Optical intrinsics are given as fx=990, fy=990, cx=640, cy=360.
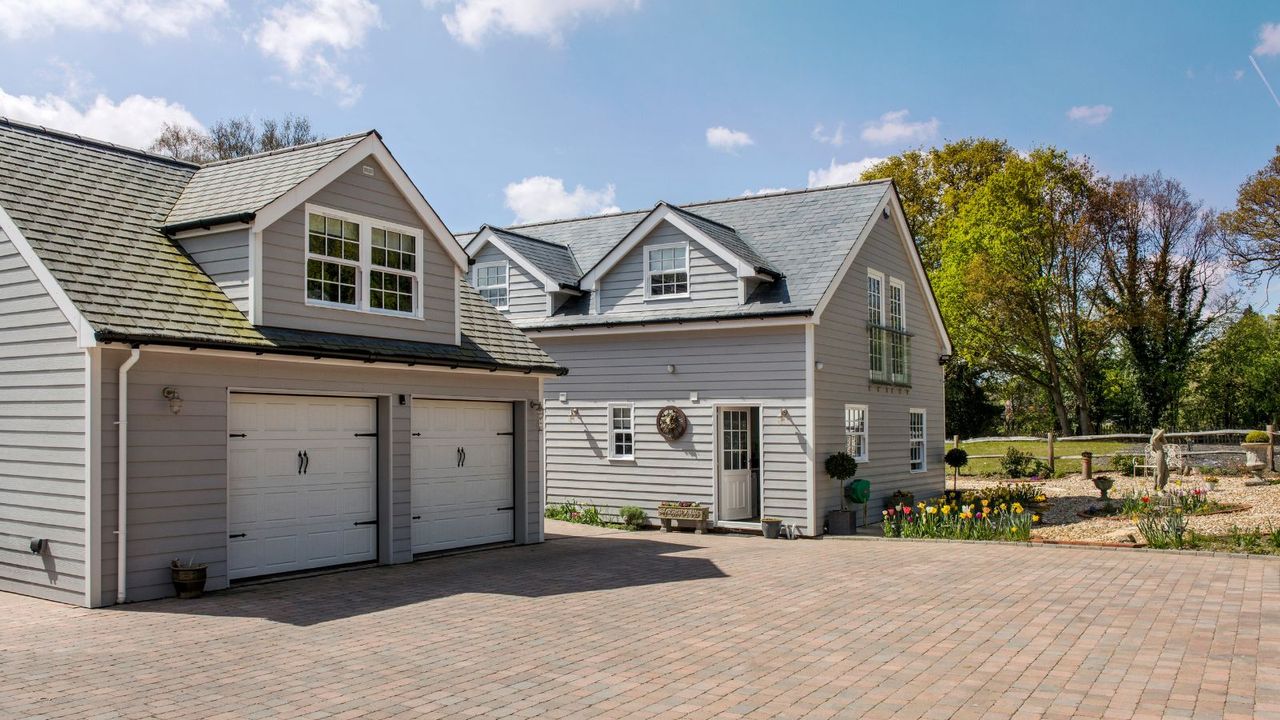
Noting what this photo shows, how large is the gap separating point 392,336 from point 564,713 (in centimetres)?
849

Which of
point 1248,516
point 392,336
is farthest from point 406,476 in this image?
point 1248,516

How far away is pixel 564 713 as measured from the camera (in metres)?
6.85

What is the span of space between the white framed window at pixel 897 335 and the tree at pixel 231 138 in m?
28.9

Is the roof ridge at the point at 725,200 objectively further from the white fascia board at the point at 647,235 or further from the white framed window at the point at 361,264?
the white framed window at the point at 361,264

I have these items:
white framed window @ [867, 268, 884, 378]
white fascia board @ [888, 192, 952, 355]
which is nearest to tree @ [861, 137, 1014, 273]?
white fascia board @ [888, 192, 952, 355]

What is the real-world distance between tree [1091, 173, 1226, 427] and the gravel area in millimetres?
16798

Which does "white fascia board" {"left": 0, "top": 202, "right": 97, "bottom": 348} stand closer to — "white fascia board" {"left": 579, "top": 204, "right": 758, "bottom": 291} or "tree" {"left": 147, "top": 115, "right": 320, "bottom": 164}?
"white fascia board" {"left": 579, "top": 204, "right": 758, "bottom": 291}

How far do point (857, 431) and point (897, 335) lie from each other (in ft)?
10.2

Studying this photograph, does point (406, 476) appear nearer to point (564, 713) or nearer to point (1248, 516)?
point (564, 713)

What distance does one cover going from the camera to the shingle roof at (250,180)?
13.0m

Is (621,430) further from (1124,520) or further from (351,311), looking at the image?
(1124,520)

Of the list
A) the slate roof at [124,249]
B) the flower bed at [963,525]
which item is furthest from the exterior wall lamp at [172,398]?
the flower bed at [963,525]

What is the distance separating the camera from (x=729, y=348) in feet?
62.8

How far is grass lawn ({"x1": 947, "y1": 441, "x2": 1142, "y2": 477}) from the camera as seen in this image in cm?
3301
